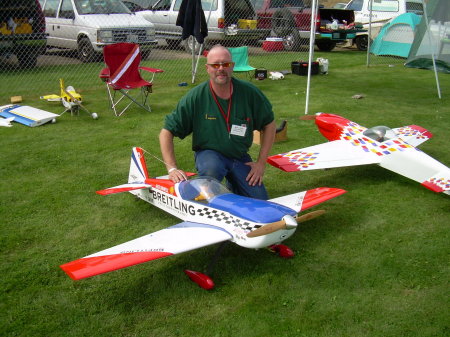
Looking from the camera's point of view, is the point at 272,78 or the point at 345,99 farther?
the point at 272,78

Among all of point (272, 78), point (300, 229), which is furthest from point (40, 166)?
point (272, 78)

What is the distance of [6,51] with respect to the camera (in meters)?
10.9

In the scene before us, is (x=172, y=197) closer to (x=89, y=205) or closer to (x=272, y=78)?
(x=89, y=205)

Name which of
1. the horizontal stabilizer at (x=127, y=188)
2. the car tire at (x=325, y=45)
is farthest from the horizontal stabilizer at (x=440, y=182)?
the car tire at (x=325, y=45)

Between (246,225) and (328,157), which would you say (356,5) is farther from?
(246,225)

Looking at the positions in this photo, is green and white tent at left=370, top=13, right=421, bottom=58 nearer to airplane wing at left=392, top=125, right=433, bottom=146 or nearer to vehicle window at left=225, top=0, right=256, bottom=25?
vehicle window at left=225, top=0, right=256, bottom=25

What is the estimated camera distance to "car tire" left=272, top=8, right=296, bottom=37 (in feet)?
50.2

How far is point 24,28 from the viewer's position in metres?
11.3

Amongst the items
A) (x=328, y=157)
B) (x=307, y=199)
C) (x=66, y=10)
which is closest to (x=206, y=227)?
(x=307, y=199)

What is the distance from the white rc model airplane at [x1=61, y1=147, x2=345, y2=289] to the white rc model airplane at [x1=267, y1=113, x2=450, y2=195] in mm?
1019

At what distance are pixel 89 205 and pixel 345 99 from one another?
20.8 feet

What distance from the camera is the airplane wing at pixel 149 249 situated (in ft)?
9.57

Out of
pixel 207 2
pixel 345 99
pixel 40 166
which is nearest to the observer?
pixel 40 166

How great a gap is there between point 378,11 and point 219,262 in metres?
15.5
